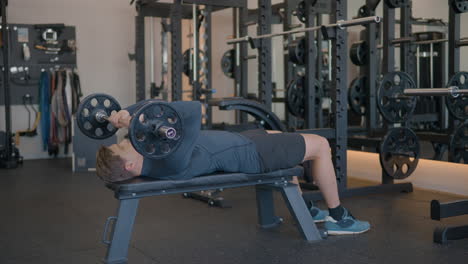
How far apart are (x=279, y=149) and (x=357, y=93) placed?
2.34 metres

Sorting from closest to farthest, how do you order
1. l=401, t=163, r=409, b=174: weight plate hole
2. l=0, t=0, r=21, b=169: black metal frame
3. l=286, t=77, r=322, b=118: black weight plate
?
1. l=401, t=163, r=409, b=174: weight plate hole
2. l=286, t=77, r=322, b=118: black weight plate
3. l=0, t=0, r=21, b=169: black metal frame

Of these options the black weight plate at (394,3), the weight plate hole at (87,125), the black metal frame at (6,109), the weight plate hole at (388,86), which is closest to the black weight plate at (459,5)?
the black weight plate at (394,3)

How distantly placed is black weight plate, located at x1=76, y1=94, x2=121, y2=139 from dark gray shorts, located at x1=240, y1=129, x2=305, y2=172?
74 cm

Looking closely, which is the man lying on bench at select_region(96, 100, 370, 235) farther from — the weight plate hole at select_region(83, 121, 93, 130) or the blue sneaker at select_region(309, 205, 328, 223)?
the weight plate hole at select_region(83, 121, 93, 130)

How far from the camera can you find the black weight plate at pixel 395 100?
4188mm

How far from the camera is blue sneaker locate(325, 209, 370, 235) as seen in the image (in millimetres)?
3061

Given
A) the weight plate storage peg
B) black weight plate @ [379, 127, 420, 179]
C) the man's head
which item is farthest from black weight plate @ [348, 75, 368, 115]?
the man's head

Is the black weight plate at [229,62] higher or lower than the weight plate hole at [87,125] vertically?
higher

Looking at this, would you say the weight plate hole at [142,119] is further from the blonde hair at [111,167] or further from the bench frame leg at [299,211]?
the bench frame leg at [299,211]

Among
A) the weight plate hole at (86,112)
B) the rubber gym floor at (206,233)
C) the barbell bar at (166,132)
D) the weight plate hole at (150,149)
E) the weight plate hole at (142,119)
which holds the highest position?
the weight plate hole at (86,112)

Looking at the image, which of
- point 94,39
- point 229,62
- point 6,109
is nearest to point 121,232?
A: point 6,109

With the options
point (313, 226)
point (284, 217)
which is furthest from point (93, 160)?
point (313, 226)

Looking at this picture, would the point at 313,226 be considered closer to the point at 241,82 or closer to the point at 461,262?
the point at 461,262

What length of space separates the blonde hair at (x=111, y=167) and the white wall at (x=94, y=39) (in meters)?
4.69
